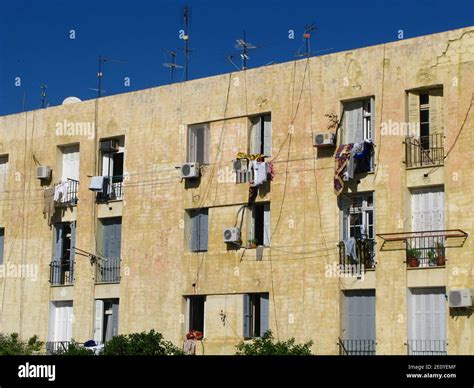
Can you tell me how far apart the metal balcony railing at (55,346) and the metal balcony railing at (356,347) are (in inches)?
393

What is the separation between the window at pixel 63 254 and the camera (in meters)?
35.7

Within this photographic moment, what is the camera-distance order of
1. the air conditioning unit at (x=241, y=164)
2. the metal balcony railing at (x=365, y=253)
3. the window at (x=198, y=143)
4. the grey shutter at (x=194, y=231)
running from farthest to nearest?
the window at (x=198, y=143), the grey shutter at (x=194, y=231), the air conditioning unit at (x=241, y=164), the metal balcony railing at (x=365, y=253)

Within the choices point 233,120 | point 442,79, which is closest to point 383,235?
point 442,79

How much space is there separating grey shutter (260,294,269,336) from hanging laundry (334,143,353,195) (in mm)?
3930

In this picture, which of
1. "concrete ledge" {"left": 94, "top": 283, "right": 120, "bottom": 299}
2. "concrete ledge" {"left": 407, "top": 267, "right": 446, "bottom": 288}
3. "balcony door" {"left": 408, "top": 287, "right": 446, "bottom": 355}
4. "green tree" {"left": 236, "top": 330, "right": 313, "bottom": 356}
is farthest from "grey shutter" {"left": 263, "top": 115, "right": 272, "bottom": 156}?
"concrete ledge" {"left": 94, "top": 283, "right": 120, "bottom": 299}

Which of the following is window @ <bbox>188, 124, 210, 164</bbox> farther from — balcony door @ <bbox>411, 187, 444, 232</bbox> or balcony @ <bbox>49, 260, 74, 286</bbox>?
balcony door @ <bbox>411, 187, 444, 232</bbox>

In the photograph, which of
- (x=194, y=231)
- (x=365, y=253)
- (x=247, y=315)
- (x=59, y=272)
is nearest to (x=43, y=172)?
(x=59, y=272)

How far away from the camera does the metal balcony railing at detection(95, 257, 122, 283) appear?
34.3 m

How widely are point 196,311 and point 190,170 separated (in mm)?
4351

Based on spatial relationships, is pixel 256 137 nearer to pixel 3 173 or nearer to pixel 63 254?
pixel 63 254

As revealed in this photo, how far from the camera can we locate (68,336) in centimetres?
3519

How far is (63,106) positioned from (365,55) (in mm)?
11884

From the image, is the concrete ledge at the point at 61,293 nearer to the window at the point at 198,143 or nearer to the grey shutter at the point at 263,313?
the window at the point at 198,143

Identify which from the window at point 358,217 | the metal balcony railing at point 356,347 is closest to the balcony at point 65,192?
the window at point 358,217
